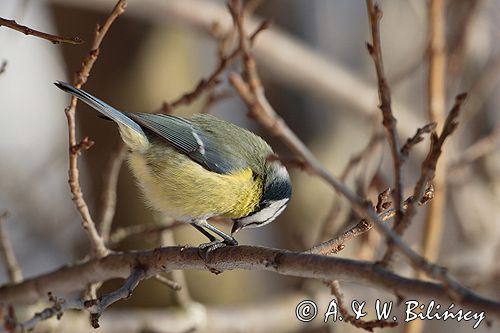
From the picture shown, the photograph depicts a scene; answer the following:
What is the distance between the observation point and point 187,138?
1450 mm

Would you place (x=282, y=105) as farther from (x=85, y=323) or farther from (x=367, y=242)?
(x=85, y=323)

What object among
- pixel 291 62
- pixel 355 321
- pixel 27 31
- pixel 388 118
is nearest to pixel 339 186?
pixel 388 118

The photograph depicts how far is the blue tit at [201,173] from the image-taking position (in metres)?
1.40

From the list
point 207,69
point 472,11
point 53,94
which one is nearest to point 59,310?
point 472,11

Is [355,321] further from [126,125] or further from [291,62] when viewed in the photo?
[291,62]

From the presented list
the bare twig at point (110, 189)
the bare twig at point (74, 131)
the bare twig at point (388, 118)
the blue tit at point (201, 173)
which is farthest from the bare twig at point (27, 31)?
the bare twig at point (110, 189)

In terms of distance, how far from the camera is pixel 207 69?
3188 mm

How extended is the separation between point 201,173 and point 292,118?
4.94 ft

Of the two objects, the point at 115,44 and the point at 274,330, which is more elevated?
the point at 115,44

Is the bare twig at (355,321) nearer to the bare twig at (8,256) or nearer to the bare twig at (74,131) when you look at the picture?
the bare twig at (74,131)

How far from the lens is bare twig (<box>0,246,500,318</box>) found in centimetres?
71

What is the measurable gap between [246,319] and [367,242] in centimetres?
42

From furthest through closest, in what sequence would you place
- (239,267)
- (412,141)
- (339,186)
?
(239,267) < (412,141) < (339,186)

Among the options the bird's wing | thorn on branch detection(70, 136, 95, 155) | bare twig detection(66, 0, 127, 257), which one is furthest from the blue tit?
thorn on branch detection(70, 136, 95, 155)
